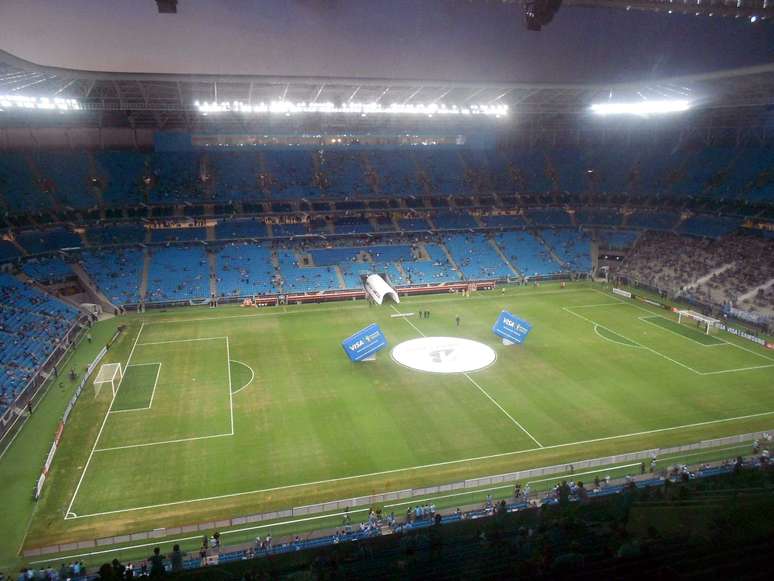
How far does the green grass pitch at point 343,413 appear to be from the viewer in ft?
73.4

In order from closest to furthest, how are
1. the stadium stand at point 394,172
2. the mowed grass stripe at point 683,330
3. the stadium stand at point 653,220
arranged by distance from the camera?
1. the mowed grass stripe at point 683,330
2. the stadium stand at point 653,220
3. the stadium stand at point 394,172

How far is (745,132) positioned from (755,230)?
44.0 ft

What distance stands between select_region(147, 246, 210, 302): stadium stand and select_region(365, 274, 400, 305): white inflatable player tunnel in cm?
1477

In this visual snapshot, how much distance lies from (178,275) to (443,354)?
2831cm

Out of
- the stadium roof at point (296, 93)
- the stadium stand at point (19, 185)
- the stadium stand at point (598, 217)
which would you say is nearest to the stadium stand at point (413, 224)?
the stadium roof at point (296, 93)

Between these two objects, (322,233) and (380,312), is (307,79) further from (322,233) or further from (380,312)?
(322,233)

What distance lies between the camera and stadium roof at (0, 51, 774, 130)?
36.3 m

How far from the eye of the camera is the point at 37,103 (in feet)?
143

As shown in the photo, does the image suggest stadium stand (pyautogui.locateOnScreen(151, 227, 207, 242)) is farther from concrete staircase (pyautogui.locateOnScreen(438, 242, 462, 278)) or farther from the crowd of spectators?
the crowd of spectators

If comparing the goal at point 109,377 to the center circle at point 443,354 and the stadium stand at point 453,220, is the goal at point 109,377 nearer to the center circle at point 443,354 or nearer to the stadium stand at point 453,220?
the center circle at point 443,354

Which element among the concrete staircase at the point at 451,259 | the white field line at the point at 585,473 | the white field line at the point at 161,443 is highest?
the concrete staircase at the point at 451,259

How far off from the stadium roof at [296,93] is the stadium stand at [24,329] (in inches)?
580

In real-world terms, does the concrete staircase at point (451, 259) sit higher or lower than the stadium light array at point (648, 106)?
lower

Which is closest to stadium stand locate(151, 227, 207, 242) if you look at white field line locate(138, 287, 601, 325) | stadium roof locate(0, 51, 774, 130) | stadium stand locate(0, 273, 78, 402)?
stadium roof locate(0, 51, 774, 130)
